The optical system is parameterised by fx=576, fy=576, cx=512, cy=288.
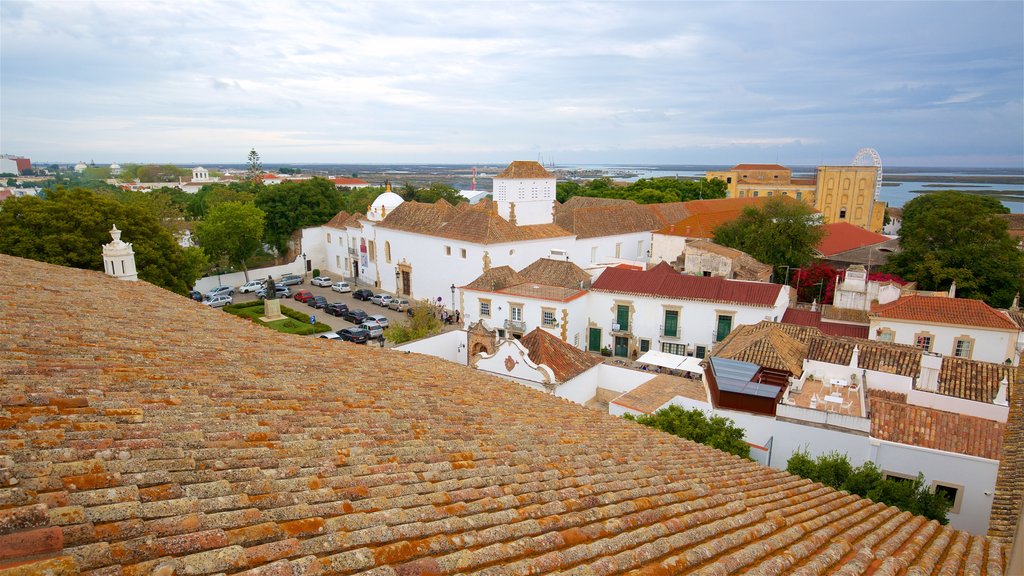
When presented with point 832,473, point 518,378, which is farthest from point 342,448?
point 518,378

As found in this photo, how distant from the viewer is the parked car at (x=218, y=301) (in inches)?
1451

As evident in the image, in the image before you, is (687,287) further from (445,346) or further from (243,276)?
(243,276)

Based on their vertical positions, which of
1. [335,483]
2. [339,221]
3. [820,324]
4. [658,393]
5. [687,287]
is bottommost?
[658,393]

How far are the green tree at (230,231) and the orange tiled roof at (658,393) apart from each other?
3372 centimetres

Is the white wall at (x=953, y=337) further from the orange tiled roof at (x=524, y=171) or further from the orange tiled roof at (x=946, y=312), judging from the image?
the orange tiled roof at (x=524, y=171)

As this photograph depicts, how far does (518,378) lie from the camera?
18625 mm

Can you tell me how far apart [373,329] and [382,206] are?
17.2 m

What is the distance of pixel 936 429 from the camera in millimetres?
13711

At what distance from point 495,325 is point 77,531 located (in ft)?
84.3

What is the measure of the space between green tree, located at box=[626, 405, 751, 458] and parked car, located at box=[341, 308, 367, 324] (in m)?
22.5

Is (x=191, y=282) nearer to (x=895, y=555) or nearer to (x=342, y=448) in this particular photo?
(x=342, y=448)

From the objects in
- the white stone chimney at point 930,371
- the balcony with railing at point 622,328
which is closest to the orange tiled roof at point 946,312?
the white stone chimney at point 930,371

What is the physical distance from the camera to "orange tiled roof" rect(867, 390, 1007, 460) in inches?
517

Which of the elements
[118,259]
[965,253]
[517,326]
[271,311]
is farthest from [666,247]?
[118,259]
